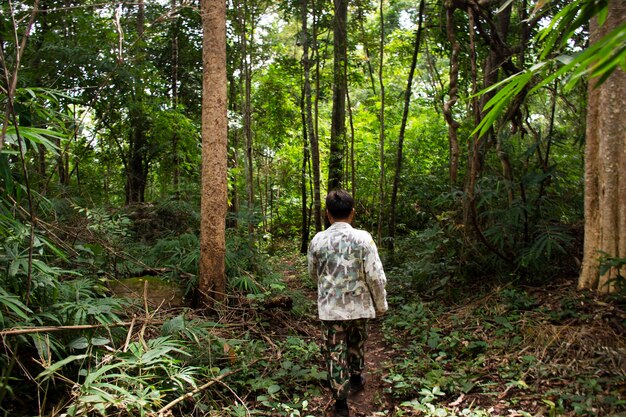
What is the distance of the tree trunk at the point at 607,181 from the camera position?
4.15 meters

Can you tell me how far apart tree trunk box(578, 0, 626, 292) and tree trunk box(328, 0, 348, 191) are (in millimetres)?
7154

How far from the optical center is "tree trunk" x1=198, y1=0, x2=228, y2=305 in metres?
5.49

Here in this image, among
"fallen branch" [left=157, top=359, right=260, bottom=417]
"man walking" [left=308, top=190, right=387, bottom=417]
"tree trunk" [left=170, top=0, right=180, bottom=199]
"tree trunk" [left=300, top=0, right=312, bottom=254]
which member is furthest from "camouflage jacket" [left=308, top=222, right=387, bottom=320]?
"tree trunk" [left=300, top=0, right=312, bottom=254]

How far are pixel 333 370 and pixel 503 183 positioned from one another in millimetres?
3543

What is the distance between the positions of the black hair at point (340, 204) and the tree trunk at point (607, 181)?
104 inches

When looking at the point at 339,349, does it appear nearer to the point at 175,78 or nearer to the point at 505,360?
the point at 505,360

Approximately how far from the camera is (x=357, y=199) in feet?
45.4

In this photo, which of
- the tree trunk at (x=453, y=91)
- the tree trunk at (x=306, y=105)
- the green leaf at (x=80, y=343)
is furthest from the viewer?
the tree trunk at (x=306, y=105)

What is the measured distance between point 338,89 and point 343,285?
30.8ft

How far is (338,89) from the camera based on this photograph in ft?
39.3

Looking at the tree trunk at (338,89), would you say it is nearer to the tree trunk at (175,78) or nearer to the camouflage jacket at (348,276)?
the tree trunk at (175,78)

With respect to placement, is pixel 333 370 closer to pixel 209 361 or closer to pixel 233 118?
pixel 209 361

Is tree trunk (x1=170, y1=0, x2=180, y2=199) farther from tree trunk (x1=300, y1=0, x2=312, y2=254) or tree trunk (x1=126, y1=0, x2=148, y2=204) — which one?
tree trunk (x1=300, y1=0, x2=312, y2=254)

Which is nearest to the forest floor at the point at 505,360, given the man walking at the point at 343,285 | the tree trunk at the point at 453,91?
the man walking at the point at 343,285
